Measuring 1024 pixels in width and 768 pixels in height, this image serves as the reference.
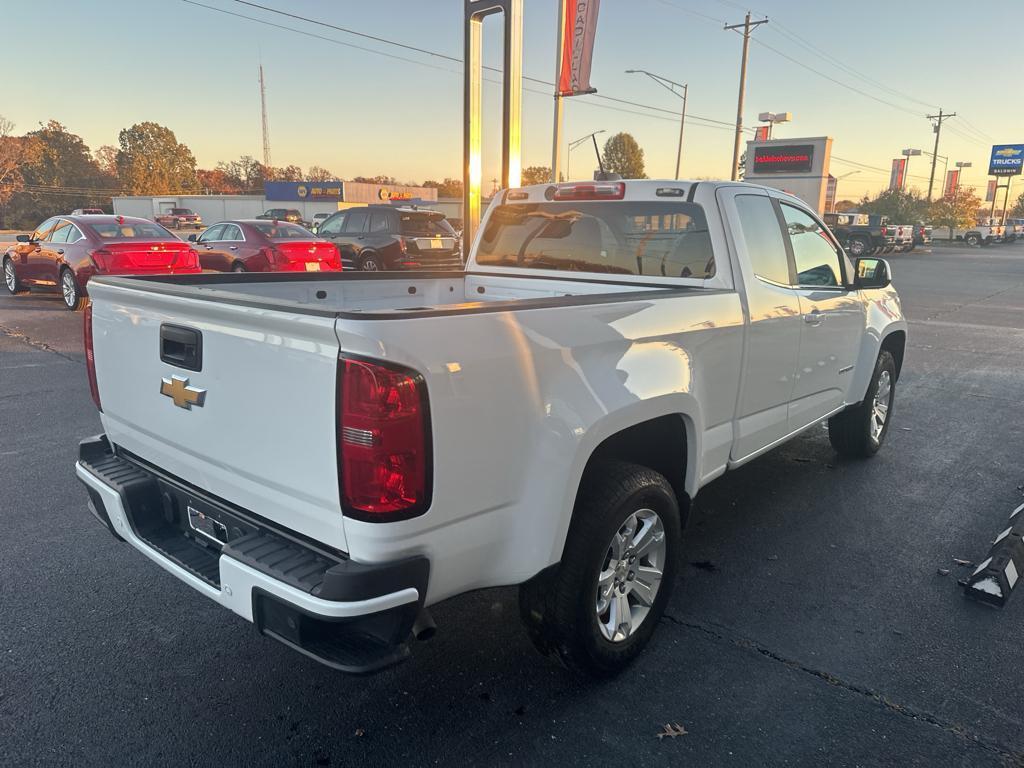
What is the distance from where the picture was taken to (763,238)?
3.86 metres

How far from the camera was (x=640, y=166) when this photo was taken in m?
93.5

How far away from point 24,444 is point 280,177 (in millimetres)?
126591

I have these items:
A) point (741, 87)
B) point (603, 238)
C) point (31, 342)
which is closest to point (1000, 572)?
point (603, 238)

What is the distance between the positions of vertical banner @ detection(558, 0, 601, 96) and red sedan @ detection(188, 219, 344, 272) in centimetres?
633

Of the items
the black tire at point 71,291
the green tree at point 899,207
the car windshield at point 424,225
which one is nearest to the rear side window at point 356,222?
the car windshield at point 424,225

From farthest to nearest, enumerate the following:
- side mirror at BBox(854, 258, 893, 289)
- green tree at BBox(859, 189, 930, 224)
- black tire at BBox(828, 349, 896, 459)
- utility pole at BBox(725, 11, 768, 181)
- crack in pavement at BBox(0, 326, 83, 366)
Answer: green tree at BBox(859, 189, 930, 224)
utility pole at BBox(725, 11, 768, 181)
crack in pavement at BBox(0, 326, 83, 366)
black tire at BBox(828, 349, 896, 459)
side mirror at BBox(854, 258, 893, 289)

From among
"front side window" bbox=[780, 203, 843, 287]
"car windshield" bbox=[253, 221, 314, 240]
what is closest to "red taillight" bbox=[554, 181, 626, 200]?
"front side window" bbox=[780, 203, 843, 287]

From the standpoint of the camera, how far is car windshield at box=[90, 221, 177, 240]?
12.0m

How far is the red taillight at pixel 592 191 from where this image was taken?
3957mm

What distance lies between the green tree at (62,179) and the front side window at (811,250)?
81469 millimetres

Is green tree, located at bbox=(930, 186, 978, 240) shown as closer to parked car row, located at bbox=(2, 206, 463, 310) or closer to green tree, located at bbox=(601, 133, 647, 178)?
green tree, located at bbox=(601, 133, 647, 178)

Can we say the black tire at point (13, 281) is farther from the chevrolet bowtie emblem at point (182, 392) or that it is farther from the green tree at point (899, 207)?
the green tree at point (899, 207)

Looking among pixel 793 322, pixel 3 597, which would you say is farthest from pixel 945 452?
pixel 3 597

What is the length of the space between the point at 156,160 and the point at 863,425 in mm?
103509
